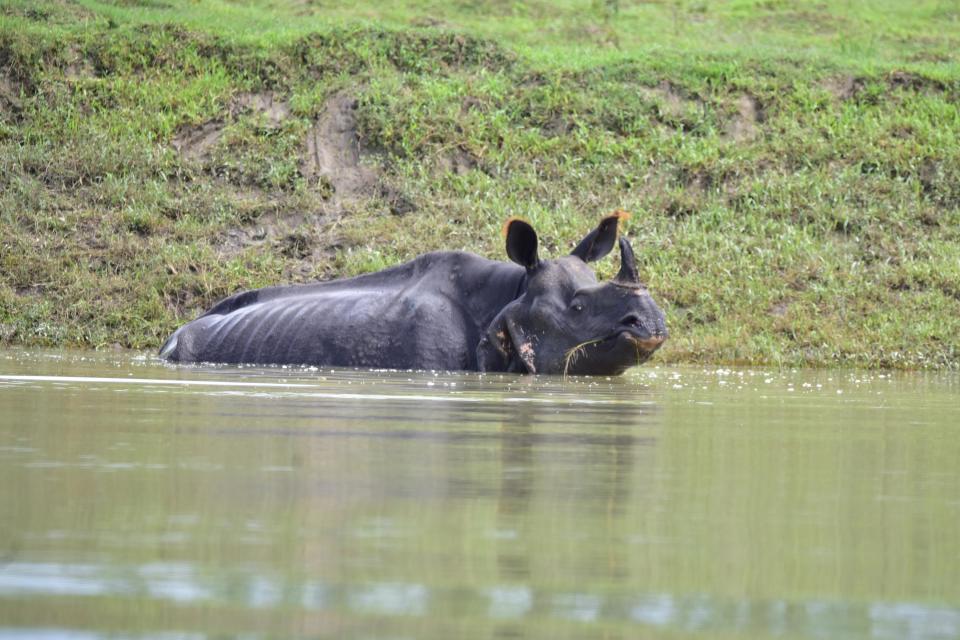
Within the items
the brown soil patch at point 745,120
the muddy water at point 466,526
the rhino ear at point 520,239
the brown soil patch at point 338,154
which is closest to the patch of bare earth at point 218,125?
the brown soil patch at point 338,154

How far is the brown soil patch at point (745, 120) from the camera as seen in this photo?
2073 cm

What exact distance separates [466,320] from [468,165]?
9.67 meters

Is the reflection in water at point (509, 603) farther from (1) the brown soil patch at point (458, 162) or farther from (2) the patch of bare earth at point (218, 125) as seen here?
(2) the patch of bare earth at point (218, 125)

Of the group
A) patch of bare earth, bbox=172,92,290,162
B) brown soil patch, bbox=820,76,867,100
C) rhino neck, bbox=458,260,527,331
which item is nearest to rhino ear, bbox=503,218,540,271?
rhino neck, bbox=458,260,527,331

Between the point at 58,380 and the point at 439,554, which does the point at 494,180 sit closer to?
the point at 58,380

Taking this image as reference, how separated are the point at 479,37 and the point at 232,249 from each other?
7502 mm

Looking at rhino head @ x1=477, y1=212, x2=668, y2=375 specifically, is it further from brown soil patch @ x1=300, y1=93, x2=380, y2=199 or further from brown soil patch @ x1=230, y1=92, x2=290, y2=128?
brown soil patch @ x1=230, y1=92, x2=290, y2=128

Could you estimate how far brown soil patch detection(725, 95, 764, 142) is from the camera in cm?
2073

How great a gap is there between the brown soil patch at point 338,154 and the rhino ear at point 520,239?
9.61m

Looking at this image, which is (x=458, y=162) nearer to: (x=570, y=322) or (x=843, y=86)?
(x=843, y=86)

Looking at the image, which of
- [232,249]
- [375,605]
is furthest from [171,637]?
[232,249]

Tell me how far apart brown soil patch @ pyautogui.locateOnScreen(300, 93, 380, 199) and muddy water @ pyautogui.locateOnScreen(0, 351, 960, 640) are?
14.3m

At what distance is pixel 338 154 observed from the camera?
811 inches

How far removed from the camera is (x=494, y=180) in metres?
19.5
